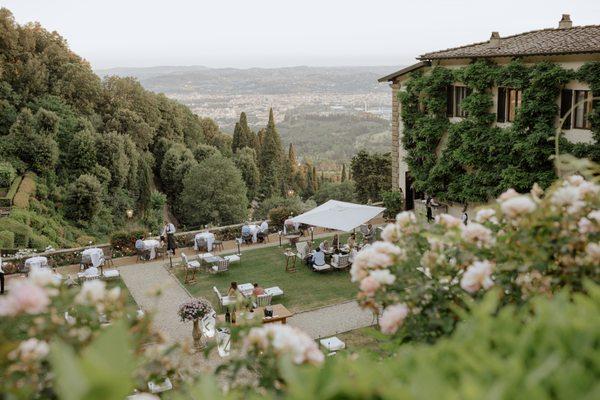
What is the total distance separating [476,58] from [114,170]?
24.7 m

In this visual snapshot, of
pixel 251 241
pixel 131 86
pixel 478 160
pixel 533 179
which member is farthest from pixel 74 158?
pixel 533 179

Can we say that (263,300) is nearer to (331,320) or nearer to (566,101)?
(331,320)

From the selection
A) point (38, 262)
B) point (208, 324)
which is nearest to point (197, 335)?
point (208, 324)

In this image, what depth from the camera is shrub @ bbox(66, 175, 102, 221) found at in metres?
30.3

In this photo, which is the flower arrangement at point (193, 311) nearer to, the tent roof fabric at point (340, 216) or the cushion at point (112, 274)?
the tent roof fabric at point (340, 216)

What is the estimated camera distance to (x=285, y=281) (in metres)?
14.7

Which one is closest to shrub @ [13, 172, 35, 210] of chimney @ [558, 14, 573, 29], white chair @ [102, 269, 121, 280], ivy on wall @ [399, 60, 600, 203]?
white chair @ [102, 269, 121, 280]

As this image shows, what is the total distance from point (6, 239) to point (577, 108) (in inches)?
741

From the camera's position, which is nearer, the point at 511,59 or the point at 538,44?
the point at 511,59

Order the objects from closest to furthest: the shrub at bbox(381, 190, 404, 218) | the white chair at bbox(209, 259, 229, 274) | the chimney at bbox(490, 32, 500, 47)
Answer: the white chair at bbox(209, 259, 229, 274)
the chimney at bbox(490, 32, 500, 47)
the shrub at bbox(381, 190, 404, 218)

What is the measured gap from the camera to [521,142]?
16125 millimetres

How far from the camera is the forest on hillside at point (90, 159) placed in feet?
95.8

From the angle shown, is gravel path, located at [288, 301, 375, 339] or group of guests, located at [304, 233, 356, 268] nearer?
gravel path, located at [288, 301, 375, 339]

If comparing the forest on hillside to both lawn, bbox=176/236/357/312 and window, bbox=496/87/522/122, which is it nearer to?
lawn, bbox=176/236/357/312
